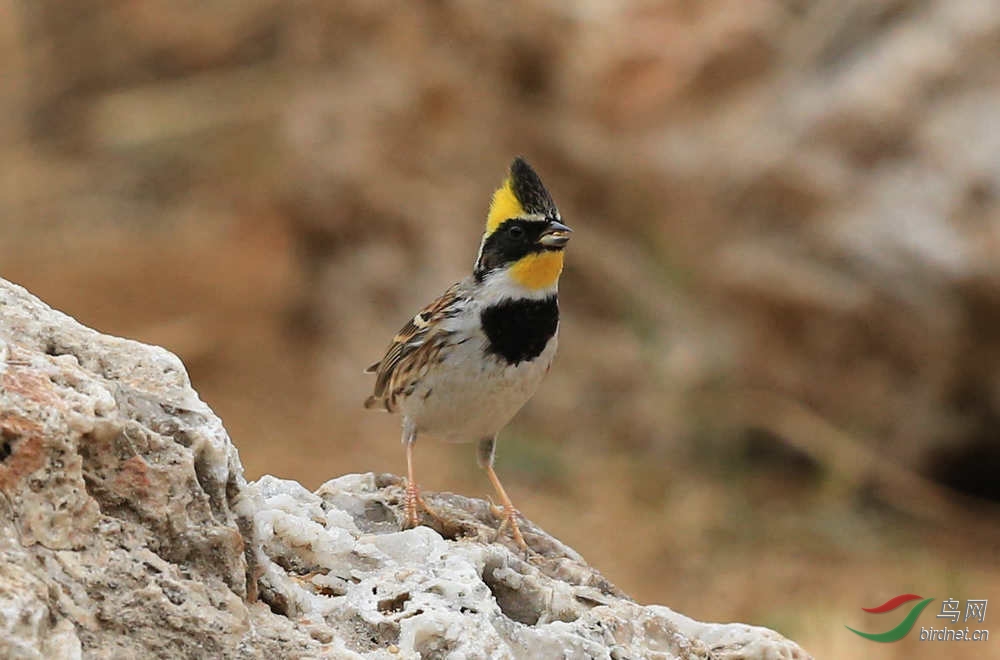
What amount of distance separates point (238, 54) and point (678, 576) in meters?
5.55

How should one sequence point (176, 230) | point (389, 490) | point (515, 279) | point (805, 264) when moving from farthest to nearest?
point (176, 230) < point (805, 264) < point (515, 279) < point (389, 490)

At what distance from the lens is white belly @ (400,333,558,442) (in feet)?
14.4

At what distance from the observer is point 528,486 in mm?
8625

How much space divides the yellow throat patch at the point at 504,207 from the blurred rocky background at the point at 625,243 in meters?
3.42

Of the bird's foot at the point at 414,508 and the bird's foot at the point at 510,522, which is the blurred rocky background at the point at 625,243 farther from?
the bird's foot at the point at 414,508

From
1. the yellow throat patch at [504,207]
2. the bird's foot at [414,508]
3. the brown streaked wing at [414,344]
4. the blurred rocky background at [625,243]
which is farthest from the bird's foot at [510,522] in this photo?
the blurred rocky background at [625,243]

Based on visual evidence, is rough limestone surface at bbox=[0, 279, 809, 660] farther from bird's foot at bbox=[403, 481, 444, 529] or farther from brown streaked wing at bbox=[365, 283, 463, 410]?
brown streaked wing at bbox=[365, 283, 463, 410]

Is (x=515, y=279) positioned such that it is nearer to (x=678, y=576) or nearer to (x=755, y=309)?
(x=678, y=576)

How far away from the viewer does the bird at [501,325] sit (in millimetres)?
4375

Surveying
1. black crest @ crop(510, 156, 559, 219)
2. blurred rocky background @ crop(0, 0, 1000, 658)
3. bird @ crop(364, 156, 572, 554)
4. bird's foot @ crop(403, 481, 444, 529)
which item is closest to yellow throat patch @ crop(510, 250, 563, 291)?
bird @ crop(364, 156, 572, 554)

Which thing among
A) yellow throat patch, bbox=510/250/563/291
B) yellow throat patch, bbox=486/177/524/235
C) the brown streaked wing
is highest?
yellow throat patch, bbox=486/177/524/235

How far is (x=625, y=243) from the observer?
904 centimetres

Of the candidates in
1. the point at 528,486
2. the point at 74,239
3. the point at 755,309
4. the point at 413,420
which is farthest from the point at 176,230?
the point at 413,420

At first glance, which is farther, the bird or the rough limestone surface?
the bird
